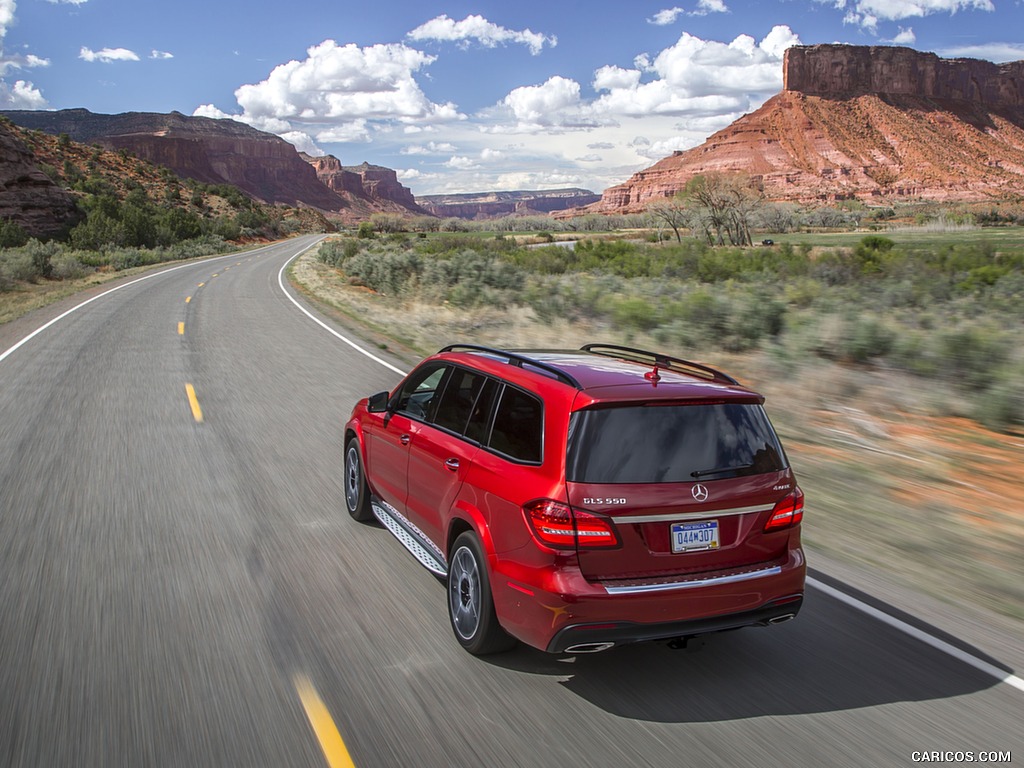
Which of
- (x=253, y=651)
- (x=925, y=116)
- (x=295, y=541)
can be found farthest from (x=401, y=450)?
(x=925, y=116)

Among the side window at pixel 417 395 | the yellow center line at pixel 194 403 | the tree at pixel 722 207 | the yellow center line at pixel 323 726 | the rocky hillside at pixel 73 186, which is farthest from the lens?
the tree at pixel 722 207

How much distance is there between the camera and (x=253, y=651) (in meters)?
4.27

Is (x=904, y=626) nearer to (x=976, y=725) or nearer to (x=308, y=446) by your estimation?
(x=976, y=725)

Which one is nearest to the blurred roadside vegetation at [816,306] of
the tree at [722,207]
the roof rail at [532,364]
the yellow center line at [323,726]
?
the roof rail at [532,364]

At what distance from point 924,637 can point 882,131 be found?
168m

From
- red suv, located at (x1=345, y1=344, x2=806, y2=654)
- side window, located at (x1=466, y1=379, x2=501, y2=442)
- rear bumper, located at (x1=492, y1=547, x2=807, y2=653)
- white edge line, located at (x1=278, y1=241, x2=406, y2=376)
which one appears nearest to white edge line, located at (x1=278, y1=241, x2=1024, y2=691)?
red suv, located at (x1=345, y1=344, x2=806, y2=654)

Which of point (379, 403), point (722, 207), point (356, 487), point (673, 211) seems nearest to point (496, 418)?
point (379, 403)

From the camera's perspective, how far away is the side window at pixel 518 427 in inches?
158

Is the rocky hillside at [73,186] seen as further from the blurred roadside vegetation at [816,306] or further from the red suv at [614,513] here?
the red suv at [614,513]

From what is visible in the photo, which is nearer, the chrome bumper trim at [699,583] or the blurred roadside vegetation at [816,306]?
the chrome bumper trim at [699,583]

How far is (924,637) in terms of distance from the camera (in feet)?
15.2

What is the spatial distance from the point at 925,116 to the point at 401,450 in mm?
180066

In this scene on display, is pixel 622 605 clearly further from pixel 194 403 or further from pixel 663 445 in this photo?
pixel 194 403

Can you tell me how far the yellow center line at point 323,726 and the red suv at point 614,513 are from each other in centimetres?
84
